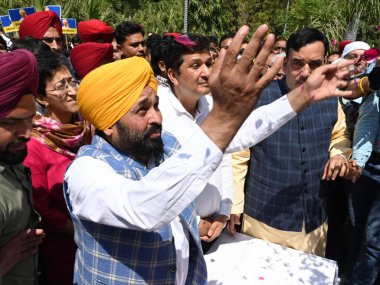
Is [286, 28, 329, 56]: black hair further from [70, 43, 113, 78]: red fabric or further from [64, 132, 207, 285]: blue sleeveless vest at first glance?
[70, 43, 113, 78]: red fabric

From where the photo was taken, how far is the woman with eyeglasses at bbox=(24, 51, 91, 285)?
1.93 m

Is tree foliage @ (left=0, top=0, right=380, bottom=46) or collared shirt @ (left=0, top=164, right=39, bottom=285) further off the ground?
collared shirt @ (left=0, top=164, right=39, bottom=285)

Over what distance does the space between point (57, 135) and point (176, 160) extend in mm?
1352

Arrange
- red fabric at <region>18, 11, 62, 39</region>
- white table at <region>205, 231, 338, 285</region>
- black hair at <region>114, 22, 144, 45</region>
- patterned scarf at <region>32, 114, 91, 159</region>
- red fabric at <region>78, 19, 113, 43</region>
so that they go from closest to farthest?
white table at <region>205, 231, 338, 285</region>, patterned scarf at <region>32, 114, 91, 159</region>, red fabric at <region>18, 11, 62, 39</region>, red fabric at <region>78, 19, 113, 43</region>, black hair at <region>114, 22, 144, 45</region>

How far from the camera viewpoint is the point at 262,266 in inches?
77.1

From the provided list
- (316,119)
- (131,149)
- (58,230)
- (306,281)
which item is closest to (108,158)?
(131,149)

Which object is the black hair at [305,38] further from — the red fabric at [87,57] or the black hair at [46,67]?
the red fabric at [87,57]

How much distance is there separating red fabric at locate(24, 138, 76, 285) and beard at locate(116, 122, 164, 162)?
28.0 inches

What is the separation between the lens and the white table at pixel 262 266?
1.86 metres

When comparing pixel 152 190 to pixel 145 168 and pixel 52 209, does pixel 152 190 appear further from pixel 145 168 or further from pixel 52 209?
pixel 52 209

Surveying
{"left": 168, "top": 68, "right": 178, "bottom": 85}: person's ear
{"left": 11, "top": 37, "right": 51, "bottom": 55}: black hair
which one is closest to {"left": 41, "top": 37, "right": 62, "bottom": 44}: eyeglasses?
{"left": 11, "top": 37, "right": 51, "bottom": 55}: black hair

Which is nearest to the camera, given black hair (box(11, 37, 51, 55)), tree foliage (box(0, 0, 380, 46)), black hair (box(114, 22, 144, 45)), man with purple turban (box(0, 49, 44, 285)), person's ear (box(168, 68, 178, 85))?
man with purple turban (box(0, 49, 44, 285))

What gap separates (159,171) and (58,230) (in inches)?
51.4

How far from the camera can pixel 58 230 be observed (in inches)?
79.0
